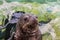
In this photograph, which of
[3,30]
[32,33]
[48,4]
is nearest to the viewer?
[32,33]

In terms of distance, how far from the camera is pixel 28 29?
53.4 inches

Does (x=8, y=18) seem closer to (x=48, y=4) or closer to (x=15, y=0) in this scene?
(x=15, y=0)

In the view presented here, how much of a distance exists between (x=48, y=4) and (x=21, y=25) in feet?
2.26

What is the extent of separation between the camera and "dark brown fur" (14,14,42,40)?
1.35m

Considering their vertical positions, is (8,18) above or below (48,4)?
below

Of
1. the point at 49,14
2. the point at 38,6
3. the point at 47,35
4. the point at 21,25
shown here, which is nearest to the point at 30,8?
the point at 38,6

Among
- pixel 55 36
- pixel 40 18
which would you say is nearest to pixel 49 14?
pixel 40 18

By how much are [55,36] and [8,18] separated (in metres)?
0.51

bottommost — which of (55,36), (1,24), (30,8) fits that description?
(55,36)

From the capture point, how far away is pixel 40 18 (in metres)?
1.91

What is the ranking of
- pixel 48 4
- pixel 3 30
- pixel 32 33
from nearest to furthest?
pixel 32 33 → pixel 3 30 → pixel 48 4

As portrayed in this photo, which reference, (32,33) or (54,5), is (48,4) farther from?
(32,33)

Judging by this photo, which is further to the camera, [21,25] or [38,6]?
[38,6]

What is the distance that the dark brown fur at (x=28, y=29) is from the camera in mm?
1349
